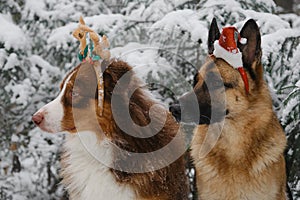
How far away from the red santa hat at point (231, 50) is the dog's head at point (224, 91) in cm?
3

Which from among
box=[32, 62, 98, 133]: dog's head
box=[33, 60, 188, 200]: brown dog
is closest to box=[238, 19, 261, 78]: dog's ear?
box=[33, 60, 188, 200]: brown dog

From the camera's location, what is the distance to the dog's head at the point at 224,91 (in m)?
3.23

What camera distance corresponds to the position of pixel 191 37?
4625 millimetres

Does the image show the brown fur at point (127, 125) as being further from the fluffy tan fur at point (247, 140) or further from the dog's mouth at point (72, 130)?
the fluffy tan fur at point (247, 140)

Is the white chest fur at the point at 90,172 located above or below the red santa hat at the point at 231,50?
below

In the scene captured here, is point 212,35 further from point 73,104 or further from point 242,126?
point 73,104

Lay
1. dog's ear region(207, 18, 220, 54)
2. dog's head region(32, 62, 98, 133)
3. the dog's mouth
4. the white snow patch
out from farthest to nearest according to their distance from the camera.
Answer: the white snow patch → dog's ear region(207, 18, 220, 54) → the dog's mouth → dog's head region(32, 62, 98, 133)

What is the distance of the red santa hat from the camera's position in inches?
→ 125

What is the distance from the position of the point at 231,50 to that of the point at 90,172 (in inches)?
52.1

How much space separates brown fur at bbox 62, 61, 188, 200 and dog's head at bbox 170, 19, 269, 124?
0.23 metres

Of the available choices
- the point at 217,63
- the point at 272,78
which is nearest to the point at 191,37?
the point at 272,78

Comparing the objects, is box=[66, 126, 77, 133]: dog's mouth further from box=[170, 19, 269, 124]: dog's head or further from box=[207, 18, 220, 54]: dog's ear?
box=[207, 18, 220, 54]: dog's ear

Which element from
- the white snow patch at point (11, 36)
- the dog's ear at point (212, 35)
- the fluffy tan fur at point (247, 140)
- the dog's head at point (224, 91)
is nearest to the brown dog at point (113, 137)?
the dog's head at point (224, 91)

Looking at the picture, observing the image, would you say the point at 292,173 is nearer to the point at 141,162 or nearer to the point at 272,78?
the point at 272,78
